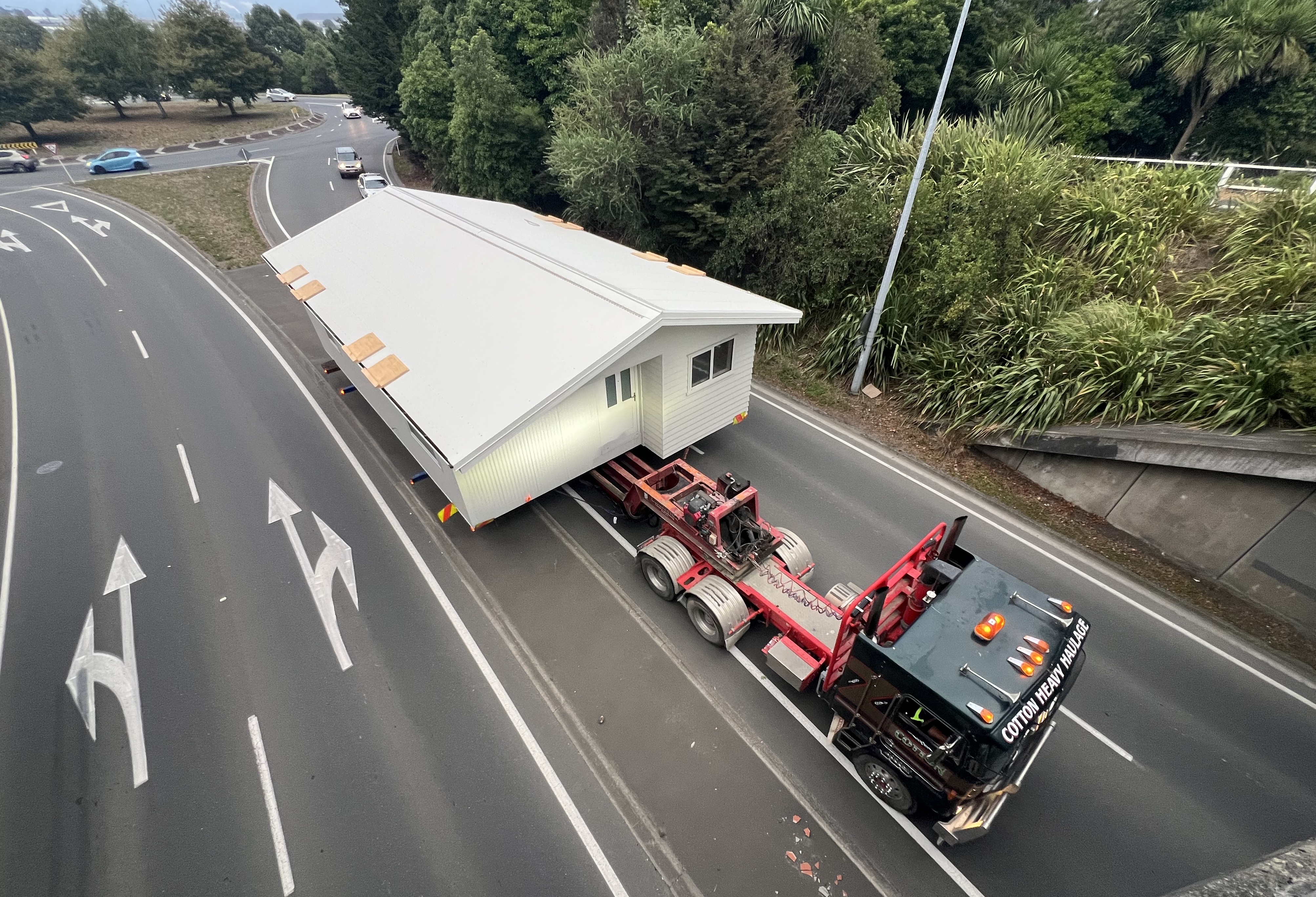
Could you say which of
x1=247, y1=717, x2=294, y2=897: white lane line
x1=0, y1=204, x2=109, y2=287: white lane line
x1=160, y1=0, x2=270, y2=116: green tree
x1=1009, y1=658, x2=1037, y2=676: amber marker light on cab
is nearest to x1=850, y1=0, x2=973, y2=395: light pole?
x1=1009, y1=658, x2=1037, y2=676: amber marker light on cab

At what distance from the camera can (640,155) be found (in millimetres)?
18312

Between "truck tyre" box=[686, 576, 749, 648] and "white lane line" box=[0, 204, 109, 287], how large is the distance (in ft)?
91.8

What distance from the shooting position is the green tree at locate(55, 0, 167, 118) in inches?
1737

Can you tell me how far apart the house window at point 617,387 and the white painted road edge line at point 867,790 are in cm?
314

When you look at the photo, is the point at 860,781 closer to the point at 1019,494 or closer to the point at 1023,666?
the point at 1023,666

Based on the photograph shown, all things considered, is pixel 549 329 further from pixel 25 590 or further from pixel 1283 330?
pixel 1283 330

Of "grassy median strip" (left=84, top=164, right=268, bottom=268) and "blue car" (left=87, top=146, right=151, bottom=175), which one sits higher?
"blue car" (left=87, top=146, right=151, bottom=175)

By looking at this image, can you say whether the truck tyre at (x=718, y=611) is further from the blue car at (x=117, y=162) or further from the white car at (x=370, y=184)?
the blue car at (x=117, y=162)

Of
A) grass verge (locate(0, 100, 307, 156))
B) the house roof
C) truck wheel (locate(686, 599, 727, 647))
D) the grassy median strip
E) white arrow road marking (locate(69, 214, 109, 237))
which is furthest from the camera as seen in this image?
grass verge (locate(0, 100, 307, 156))

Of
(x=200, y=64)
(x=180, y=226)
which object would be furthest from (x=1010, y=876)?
(x=200, y=64)

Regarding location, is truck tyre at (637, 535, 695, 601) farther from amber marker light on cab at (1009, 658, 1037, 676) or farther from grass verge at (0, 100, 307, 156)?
grass verge at (0, 100, 307, 156)

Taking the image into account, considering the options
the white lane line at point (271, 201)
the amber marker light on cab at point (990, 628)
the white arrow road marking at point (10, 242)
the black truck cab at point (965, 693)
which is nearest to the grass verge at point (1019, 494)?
the black truck cab at point (965, 693)

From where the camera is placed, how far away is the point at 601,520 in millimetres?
11898

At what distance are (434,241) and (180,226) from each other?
22.9 m
